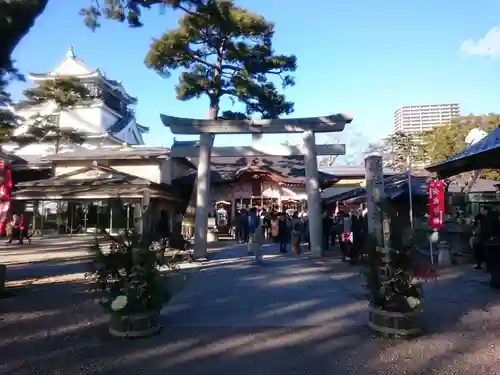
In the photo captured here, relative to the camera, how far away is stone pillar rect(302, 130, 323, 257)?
1448 centimetres

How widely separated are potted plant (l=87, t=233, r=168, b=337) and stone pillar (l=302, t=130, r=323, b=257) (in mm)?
9490

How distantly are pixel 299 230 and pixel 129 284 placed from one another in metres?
11.4

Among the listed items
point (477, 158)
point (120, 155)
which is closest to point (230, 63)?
point (120, 155)

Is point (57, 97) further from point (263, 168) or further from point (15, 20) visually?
point (15, 20)

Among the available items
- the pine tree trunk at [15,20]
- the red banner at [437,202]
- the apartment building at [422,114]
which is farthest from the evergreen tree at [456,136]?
the apartment building at [422,114]

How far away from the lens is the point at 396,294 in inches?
208

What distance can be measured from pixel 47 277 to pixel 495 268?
945 centimetres

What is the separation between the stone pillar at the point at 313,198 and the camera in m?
14.5

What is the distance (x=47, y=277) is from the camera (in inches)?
406

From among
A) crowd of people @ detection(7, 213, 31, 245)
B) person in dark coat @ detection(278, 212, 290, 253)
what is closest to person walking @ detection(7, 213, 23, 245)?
crowd of people @ detection(7, 213, 31, 245)

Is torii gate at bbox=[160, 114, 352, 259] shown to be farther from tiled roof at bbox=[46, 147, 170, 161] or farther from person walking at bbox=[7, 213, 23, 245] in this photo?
tiled roof at bbox=[46, 147, 170, 161]

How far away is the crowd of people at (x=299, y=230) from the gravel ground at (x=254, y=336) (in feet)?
10.3

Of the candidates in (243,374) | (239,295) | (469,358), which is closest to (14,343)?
(243,374)

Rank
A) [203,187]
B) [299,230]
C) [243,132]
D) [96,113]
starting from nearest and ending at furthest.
A: 1. [203,187]
2. [243,132]
3. [299,230]
4. [96,113]
